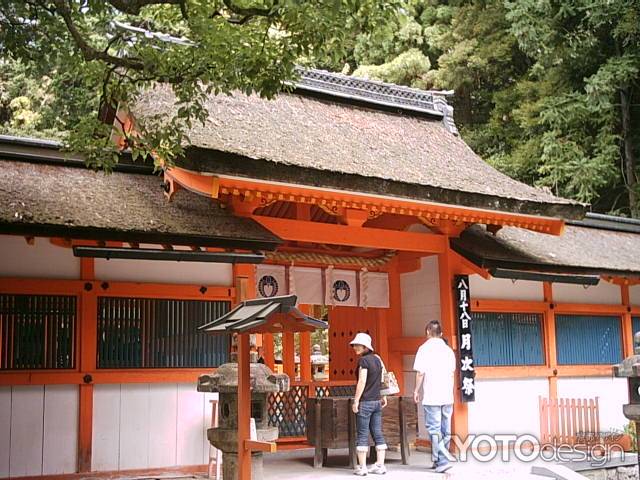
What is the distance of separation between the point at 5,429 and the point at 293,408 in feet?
16.2

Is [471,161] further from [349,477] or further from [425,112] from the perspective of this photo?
[349,477]

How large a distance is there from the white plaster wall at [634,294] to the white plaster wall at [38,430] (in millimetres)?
10418

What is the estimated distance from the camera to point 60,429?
8398 millimetres

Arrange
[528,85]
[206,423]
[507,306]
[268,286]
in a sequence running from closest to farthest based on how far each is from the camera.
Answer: [206,423] → [268,286] → [507,306] → [528,85]

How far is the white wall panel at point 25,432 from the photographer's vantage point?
26.7 feet

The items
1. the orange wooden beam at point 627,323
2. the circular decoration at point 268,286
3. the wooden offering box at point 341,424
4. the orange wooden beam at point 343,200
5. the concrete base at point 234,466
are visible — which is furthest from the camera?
the orange wooden beam at point 627,323

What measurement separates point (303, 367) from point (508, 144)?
12.3m

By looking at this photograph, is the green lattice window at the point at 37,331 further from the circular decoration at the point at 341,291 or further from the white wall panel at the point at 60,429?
the circular decoration at the point at 341,291

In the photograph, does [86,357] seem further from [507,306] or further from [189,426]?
[507,306]

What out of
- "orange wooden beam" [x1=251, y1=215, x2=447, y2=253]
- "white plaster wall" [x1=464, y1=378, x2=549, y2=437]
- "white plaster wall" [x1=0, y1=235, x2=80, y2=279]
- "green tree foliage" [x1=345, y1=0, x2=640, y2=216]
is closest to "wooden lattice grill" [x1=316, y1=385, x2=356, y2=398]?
"white plaster wall" [x1=464, y1=378, x2=549, y2=437]

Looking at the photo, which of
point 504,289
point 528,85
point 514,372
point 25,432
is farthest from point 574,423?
point 528,85

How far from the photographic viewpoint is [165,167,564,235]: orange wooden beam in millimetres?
8703

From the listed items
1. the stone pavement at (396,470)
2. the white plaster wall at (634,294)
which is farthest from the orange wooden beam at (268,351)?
the white plaster wall at (634,294)

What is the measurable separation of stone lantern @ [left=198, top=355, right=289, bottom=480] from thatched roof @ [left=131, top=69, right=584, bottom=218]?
2.56 meters
